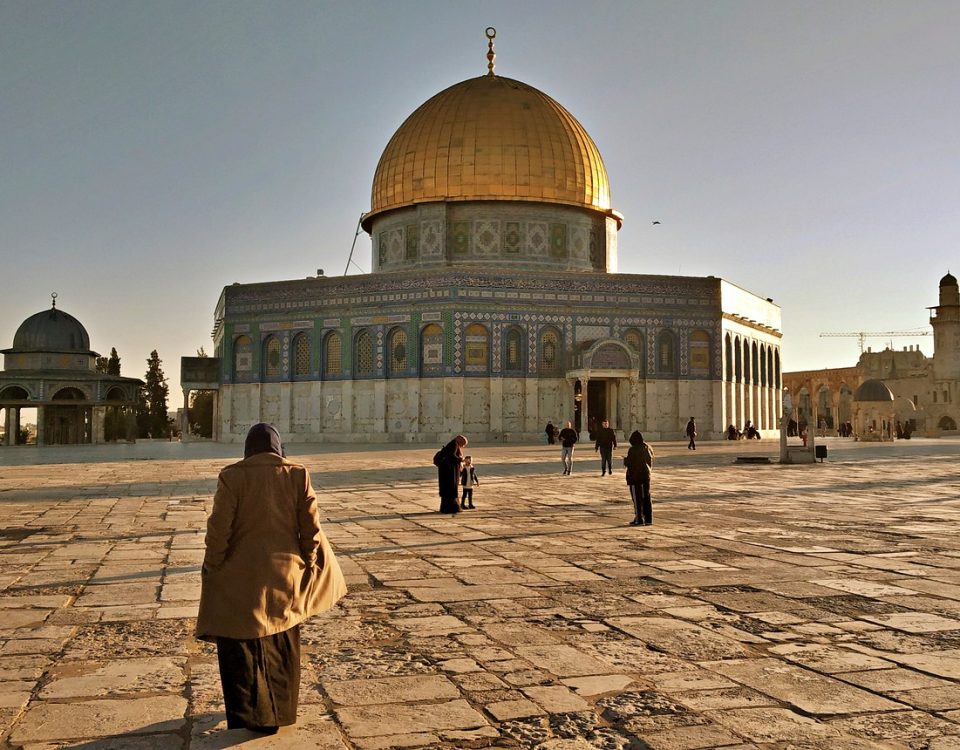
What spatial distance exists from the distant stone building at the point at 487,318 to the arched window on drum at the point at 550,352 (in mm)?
52

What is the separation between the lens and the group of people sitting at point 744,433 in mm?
36750

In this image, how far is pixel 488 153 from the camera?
124 ft

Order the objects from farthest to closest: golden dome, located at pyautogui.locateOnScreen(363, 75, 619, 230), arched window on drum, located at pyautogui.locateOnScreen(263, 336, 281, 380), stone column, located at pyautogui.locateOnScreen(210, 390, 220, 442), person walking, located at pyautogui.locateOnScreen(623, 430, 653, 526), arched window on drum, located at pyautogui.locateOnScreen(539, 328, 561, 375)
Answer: stone column, located at pyautogui.locateOnScreen(210, 390, 220, 442), arched window on drum, located at pyautogui.locateOnScreen(263, 336, 281, 380), golden dome, located at pyautogui.locateOnScreen(363, 75, 619, 230), arched window on drum, located at pyautogui.locateOnScreen(539, 328, 561, 375), person walking, located at pyautogui.locateOnScreen(623, 430, 653, 526)

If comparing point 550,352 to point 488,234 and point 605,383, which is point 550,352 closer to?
point 605,383

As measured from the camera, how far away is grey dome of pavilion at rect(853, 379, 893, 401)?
125ft

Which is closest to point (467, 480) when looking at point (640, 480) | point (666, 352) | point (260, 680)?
point (640, 480)

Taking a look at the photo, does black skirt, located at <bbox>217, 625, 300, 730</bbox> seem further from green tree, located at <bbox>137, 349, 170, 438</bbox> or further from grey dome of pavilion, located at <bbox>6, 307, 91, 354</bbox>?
green tree, located at <bbox>137, 349, 170, 438</bbox>

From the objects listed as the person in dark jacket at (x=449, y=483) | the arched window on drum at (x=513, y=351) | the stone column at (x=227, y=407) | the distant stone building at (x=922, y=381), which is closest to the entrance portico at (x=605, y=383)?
the arched window on drum at (x=513, y=351)

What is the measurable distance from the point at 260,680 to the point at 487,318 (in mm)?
31513

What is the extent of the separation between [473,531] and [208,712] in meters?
5.48

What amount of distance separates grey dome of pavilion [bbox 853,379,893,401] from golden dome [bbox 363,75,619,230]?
12617mm

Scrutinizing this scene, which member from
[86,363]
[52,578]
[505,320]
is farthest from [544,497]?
[86,363]

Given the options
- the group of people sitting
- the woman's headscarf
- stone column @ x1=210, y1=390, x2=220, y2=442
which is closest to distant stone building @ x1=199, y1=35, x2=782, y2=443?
stone column @ x1=210, y1=390, x2=220, y2=442

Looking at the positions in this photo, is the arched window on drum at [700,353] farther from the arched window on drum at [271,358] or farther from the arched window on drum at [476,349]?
the arched window on drum at [271,358]
